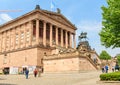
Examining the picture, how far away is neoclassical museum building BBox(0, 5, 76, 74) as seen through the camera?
72.8 m

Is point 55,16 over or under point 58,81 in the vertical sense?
over

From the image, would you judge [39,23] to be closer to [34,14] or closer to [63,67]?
[34,14]

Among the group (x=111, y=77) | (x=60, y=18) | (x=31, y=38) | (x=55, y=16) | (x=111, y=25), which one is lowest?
(x=111, y=77)

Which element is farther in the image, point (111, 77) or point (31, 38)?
point (31, 38)

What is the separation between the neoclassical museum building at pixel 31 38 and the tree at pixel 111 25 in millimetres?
37897

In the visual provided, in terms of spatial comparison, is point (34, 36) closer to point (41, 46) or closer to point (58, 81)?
point (41, 46)

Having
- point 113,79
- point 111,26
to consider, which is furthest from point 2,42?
point 113,79

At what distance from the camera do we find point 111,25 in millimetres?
33812

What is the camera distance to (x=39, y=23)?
3031 inches

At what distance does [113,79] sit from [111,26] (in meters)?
9.16

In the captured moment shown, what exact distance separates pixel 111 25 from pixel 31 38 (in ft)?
142

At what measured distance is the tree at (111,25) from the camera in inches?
1279

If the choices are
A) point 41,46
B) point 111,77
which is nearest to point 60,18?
point 41,46

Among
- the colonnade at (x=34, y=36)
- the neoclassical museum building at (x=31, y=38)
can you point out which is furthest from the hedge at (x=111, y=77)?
the colonnade at (x=34, y=36)
